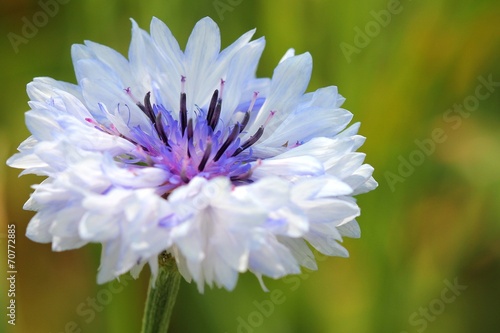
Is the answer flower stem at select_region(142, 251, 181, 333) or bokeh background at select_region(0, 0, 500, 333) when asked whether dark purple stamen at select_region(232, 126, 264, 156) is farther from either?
bokeh background at select_region(0, 0, 500, 333)

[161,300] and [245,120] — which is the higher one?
[245,120]

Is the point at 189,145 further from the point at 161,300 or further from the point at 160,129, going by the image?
the point at 161,300

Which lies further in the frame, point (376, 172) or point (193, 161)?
point (376, 172)

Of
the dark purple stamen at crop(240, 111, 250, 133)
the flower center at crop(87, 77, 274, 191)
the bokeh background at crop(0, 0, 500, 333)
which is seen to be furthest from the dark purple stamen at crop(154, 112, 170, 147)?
the bokeh background at crop(0, 0, 500, 333)

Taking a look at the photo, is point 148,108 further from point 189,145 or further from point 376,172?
point 376,172

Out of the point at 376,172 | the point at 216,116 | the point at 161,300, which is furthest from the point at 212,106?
the point at 376,172

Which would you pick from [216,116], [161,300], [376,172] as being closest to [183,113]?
[216,116]

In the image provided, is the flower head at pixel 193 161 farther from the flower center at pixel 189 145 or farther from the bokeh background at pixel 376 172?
the bokeh background at pixel 376 172

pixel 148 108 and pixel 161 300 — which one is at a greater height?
pixel 148 108
